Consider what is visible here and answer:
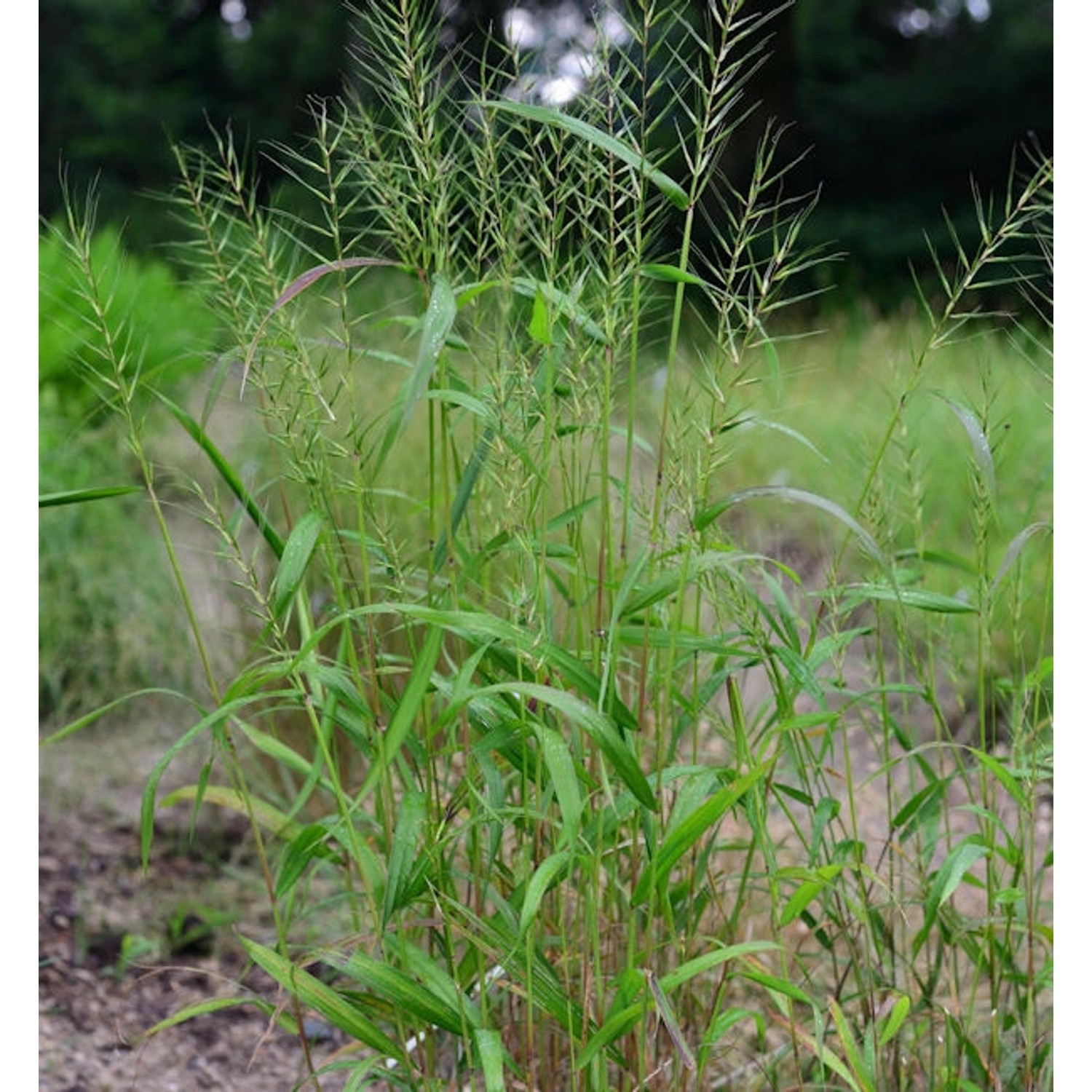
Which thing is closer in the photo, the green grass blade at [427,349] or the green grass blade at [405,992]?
the green grass blade at [427,349]

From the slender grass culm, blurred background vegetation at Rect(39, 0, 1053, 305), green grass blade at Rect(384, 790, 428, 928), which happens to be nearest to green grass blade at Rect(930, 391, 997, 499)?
the slender grass culm

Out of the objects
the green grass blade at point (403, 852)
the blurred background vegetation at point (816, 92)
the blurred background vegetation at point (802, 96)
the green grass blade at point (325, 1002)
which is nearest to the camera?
the green grass blade at point (403, 852)

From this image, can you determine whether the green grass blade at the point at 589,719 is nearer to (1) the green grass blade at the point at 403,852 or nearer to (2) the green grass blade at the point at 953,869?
(1) the green grass blade at the point at 403,852

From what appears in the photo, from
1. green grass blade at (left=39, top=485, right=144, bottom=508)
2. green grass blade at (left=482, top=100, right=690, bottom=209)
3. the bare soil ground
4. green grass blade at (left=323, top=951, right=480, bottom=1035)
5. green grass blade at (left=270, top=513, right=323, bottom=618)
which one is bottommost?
the bare soil ground

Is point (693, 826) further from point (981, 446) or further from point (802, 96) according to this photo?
point (802, 96)

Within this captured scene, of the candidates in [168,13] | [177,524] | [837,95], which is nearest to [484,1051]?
[177,524]

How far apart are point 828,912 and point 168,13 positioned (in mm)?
11584

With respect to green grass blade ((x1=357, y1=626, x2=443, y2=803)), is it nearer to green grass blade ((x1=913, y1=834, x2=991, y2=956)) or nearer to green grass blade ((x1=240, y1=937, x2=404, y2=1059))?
green grass blade ((x1=240, y1=937, x2=404, y2=1059))

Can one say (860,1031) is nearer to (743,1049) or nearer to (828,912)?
(828,912)

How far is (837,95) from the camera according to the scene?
35.1 ft

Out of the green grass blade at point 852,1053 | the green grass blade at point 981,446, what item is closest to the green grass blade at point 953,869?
the green grass blade at point 852,1053

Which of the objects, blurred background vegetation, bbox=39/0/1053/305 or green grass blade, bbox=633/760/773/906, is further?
blurred background vegetation, bbox=39/0/1053/305

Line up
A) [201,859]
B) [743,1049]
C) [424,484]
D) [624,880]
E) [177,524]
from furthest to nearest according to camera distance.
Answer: [177,524] < [424,484] < [201,859] < [743,1049] < [624,880]

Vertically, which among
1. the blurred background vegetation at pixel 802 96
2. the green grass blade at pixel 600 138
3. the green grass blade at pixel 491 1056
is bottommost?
the green grass blade at pixel 491 1056
